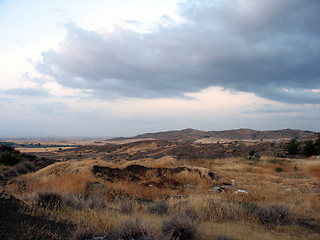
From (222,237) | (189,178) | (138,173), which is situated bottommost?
(189,178)

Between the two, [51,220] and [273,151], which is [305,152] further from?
[51,220]

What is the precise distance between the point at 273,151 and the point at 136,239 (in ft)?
134

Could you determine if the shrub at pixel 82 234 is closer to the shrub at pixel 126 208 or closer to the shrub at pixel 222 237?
the shrub at pixel 222 237

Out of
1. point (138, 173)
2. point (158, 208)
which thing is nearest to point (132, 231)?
point (158, 208)

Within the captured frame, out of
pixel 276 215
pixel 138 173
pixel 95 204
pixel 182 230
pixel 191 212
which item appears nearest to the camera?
pixel 182 230

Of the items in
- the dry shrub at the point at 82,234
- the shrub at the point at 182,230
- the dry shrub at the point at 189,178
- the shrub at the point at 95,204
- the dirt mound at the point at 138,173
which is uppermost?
the dry shrub at the point at 82,234

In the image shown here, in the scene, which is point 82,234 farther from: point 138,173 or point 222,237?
point 138,173

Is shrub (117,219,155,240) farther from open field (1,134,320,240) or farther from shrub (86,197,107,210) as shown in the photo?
shrub (86,197,107,210)

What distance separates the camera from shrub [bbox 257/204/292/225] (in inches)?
288

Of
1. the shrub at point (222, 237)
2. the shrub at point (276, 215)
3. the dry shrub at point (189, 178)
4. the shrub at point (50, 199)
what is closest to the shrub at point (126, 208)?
the shrub at point (50, 199)

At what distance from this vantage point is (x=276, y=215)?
24.3 ft

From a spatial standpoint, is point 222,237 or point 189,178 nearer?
point 222,237

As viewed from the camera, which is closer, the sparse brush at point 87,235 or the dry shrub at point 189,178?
the sparse brush at point 87,235

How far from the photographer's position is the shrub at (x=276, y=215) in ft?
24.0
